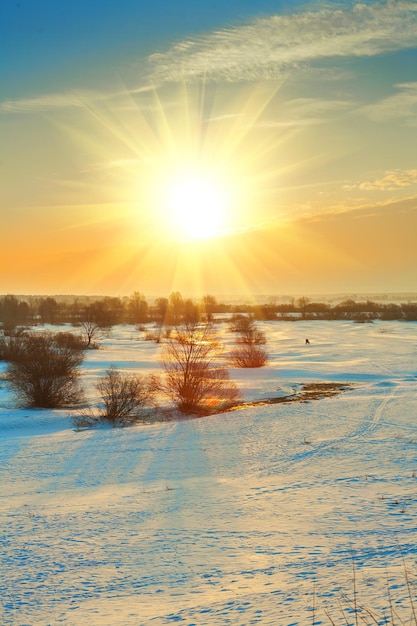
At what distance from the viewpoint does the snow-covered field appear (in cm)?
752

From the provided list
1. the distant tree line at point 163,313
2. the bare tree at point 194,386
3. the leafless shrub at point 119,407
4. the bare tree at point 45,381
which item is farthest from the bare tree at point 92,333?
the leafless shrub at point 119,407

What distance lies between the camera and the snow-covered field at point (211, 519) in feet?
24.7

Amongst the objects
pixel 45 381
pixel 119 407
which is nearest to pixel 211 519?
pixel 119 407

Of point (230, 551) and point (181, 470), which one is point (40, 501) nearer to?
point (181, 470)

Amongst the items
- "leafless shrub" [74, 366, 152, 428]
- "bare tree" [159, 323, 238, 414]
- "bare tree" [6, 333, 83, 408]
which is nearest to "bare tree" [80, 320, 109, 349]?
"bare tree" [6, 333, 83, 408]

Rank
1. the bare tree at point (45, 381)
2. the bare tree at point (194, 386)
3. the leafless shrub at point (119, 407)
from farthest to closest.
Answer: the bare tree at point (45, 381)
the bare tree at point (194, 386)
the leafless shrub at point (119, 407)

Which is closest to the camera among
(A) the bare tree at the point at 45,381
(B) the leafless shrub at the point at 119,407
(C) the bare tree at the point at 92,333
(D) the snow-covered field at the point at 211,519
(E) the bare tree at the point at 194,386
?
(D) the snow-covered field at the point at 211,519

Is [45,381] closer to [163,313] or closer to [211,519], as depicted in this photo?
[211,519]

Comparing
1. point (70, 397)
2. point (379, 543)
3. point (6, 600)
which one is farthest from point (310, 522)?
point (70, 397)

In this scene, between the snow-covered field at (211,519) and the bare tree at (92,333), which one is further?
the bare tree at (92,333)

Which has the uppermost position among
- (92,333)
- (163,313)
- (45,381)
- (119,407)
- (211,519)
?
(163,313)

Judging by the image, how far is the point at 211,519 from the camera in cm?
1116

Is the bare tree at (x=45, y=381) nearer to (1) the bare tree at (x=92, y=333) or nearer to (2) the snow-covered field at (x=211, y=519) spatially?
(2) the snow-covered field at (x=211, y=519)

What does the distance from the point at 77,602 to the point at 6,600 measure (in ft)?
3.82
